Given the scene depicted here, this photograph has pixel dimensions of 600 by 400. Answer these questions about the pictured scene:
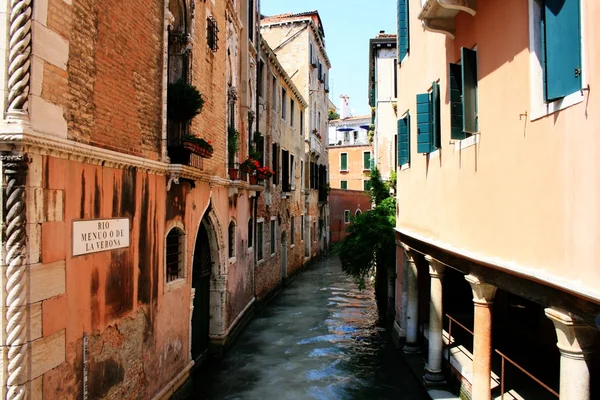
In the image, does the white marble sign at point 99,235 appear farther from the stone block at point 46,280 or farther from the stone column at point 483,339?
the stone column at point 483,339

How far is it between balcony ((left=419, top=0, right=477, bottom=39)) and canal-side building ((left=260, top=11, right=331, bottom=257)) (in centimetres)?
2018

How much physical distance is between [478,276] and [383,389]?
4.23m

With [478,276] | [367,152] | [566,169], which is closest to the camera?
[566,169]

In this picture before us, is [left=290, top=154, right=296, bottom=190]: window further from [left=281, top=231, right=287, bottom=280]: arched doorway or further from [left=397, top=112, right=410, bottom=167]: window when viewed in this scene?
[left=397, top=112, right=410, bottom=167]: window

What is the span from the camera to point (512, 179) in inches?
202

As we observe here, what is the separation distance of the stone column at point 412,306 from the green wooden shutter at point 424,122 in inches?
107

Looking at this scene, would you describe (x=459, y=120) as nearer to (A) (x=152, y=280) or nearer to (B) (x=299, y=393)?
(A) (x=152, y=280)

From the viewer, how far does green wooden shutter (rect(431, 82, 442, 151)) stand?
8059 mm

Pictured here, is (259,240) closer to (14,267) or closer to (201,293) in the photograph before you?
(201,293)

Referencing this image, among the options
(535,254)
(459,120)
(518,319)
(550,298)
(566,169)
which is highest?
(459,120)

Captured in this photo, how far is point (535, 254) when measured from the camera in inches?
183

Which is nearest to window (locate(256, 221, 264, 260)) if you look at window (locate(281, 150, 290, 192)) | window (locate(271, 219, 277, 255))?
window (locate(271, 219, 277, 255))

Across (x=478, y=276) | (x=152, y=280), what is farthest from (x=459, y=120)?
(x=152, y=280)

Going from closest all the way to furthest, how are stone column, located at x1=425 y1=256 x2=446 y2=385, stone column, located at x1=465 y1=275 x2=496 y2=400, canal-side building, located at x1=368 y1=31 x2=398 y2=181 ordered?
stone column, located at x1=465 y1=275 x2=496 y2=400, stone column, located at x1=425 y1=256 x2=446 y2=385, canal-side building, located at x1=368 y1=31 x2=398 y2=181
